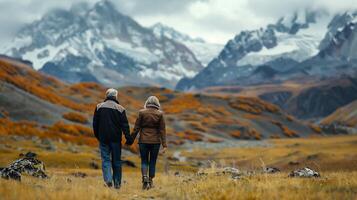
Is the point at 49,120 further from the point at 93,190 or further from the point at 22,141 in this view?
the point at 93,190

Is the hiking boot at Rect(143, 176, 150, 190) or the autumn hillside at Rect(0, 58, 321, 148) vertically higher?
the autumn hillside at Rect(0, 58, 321, 148)

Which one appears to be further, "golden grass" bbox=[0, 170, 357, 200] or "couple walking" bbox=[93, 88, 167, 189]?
"couple walking" bbox=[93, 88, 167, 189]

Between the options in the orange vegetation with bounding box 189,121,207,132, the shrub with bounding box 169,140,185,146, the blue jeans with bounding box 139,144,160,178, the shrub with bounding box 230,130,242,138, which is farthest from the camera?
the shrub with bounding box 230,130,242,138

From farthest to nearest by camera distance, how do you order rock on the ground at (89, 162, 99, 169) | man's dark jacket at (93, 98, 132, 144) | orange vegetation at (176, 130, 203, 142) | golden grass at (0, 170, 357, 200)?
1. orange vegetation at (176, 130, 203, 142)
2. rock on the ground at (89, 162, 99, 169)
3. man's dark jacket at (93, 98, 132, 144)
4. golden grass at (0, 170, 357, 200)

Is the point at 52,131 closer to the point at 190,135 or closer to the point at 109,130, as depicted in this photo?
the point at 190,135

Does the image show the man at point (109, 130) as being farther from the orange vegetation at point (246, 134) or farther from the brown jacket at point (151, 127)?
the orange vegetation at point (246, 134)

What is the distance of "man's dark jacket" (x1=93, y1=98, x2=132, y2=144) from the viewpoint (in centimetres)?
1905

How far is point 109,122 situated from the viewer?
62.5 feet

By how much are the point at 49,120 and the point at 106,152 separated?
8702 centimetres

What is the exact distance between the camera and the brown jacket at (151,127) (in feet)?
65.0

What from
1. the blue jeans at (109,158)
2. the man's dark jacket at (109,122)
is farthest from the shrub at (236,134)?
the man's dark jacket at (109,122)

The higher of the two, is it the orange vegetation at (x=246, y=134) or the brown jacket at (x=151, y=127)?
the orange vegetation at (x=246, y=134)

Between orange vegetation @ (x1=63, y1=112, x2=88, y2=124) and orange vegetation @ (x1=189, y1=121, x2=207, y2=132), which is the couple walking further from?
orange vegetation @ (x1=189, y1=121, x2=207, y2=132)

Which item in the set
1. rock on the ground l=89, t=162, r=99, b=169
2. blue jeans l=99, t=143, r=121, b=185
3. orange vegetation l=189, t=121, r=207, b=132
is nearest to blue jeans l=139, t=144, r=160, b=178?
blue jeans l=99, t=143, r=121, b=185
